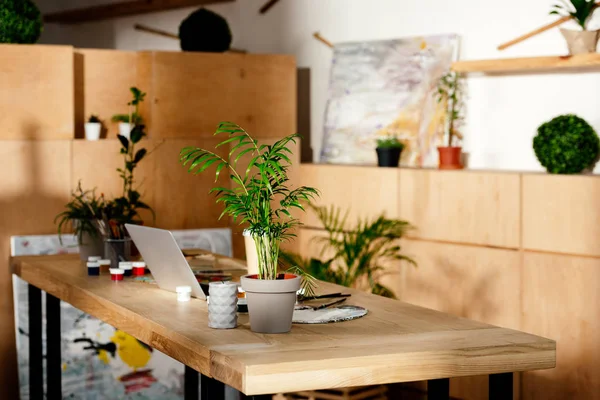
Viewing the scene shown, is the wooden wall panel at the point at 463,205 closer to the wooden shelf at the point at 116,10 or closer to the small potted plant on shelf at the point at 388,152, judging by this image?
→ the small potted plant on shelf at the point at 388,152

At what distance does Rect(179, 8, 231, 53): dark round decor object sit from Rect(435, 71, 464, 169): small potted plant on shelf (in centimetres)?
140

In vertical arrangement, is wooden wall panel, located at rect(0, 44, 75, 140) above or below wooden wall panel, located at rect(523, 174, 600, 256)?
above

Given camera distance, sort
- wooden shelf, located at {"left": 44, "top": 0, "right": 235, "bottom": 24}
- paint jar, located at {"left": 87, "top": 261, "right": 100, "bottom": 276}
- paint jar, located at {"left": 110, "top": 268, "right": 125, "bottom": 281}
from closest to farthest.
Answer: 1. paint jar, located at {"left": 110, "top": 268, "right": 125, "bottom": 281}
2. paint jar, located at {"left": 87, "top": 261, "right": 100, "bottom": 276}
3. wooden shelf, located at {"left": 44, "top": 0, "right": 235, "bottom": 24}

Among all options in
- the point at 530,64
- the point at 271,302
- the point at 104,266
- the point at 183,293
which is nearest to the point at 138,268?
the point at 104,266

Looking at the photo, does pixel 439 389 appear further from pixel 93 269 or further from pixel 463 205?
pixel 463 205

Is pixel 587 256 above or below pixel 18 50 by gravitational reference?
below

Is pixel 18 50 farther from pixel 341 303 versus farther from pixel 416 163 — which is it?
pixel 341 303

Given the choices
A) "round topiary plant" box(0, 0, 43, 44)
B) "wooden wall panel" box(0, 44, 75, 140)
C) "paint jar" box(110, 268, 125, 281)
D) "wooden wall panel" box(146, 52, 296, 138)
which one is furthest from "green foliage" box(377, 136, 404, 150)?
"paint jar" box(110, 268, 125, 281)

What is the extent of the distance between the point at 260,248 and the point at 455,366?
1.94ft

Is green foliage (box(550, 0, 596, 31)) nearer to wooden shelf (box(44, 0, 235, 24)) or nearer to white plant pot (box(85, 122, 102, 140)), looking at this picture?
white plant pot (box(85, 122, 102, 140))

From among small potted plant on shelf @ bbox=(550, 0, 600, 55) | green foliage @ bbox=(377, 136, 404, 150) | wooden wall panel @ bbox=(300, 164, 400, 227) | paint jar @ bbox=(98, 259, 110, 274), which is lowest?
paint jar @ bbox=(98, 259, 110, 274)

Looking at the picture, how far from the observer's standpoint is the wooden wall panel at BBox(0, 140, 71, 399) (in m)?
4.99

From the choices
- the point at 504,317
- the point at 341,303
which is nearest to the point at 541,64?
the point at 504,317

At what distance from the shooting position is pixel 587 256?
420 centimetres
